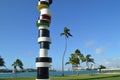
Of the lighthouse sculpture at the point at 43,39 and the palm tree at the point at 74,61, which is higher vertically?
the palm tree at the point at 74,61

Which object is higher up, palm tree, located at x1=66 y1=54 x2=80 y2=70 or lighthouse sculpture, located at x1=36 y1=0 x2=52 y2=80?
palm tree, located at x1=66 y1=54 x2=80 y2=70

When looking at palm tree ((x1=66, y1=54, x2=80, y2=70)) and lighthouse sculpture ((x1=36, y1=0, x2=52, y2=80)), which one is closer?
lighthouse sculpture ((x1=36, y1=0, x2=52, y2=80))

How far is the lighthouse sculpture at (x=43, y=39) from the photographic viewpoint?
12.8 meters

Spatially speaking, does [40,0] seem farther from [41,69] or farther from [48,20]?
[41,69]

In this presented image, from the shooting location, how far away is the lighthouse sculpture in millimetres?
12775

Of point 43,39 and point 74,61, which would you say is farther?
point 74,61

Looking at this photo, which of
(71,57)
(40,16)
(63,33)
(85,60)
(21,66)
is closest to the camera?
(40,16)

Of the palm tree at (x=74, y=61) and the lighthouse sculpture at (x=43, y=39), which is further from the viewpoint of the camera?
the palm tree at (x=74, y=61)

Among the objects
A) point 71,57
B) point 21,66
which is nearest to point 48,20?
point 71,57

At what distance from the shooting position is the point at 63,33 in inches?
4537

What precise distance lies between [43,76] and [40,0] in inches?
167

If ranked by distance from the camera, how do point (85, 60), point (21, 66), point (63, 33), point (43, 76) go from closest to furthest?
1. point (43, 76)
2. point (63, 33)
3. point (85, 60)
4. point (21, 66)

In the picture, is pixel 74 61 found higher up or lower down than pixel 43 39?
higher up

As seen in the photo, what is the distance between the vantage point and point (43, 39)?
42.7 feet
